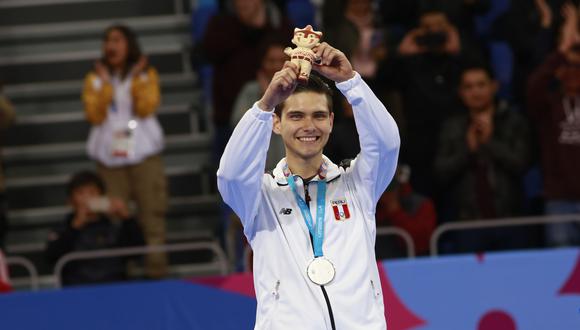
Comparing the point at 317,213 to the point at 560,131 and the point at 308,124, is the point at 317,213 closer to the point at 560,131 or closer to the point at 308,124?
the point at 308,124

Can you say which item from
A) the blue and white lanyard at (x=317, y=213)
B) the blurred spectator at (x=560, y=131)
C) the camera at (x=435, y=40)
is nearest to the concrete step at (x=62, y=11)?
the camera at (x=435, y=40)

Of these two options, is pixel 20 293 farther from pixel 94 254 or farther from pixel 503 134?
pixel 503 134

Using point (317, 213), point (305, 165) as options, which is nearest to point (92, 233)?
point (305, 165)

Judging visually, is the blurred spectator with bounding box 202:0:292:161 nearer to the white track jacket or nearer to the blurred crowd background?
the blurred crowd background

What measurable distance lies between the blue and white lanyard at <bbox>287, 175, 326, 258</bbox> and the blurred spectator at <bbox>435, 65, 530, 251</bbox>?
14.7ft

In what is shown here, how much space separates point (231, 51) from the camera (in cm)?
1085

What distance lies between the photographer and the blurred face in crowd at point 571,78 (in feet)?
32.2

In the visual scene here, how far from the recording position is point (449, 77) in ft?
34.3

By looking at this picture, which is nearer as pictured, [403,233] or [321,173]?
[321,173]

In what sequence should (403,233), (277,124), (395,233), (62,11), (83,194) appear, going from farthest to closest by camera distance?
(62,11), (83,194), (395,233), (403,233), (277,124)

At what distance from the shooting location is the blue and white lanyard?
536 cm

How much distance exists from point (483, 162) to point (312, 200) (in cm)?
461

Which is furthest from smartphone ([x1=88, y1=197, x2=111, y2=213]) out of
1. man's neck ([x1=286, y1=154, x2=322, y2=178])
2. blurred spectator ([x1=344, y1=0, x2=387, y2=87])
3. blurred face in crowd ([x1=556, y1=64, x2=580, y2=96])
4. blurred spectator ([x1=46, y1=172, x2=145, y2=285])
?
man's neck ([x1=286, y1=154, x2=322, y2=178])

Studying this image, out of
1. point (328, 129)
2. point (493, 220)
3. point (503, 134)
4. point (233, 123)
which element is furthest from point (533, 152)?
point (328, 129)
